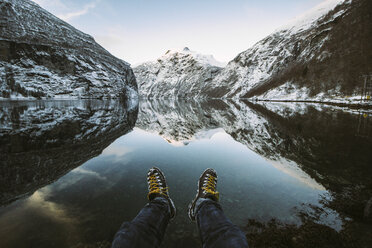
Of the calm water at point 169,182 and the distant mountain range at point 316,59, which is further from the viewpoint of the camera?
the distant mountain range at point 316,59

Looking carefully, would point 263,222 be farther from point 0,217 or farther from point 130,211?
point 0,217

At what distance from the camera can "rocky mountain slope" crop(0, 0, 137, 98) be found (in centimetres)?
5969

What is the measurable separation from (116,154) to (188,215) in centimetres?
A: 590

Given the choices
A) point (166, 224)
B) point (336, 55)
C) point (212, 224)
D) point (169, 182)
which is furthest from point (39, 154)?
point (336, 55)

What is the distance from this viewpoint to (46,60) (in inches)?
2640

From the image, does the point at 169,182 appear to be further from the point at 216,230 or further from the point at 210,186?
the point at 216,230

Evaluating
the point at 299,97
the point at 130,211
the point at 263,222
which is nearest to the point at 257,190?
the point at 263,222

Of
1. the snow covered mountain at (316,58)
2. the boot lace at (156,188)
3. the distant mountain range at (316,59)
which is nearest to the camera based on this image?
the boot lace at (156,188)

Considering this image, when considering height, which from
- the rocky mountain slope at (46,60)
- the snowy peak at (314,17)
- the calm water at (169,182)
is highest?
the snowy peak at (314,17)

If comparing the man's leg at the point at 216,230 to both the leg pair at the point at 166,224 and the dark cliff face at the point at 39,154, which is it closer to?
the leg pair at the point at 166,224

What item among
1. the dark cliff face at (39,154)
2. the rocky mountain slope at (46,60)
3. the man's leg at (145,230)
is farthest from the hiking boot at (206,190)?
the rocky mountain slope at (46,60)

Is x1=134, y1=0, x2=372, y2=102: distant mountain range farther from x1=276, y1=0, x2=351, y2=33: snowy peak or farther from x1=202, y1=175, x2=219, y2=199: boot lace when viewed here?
x1=202, y1=175, x2=219, y2=199: boot lace

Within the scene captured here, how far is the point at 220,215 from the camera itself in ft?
11.3

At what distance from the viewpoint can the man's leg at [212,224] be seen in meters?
2.69
